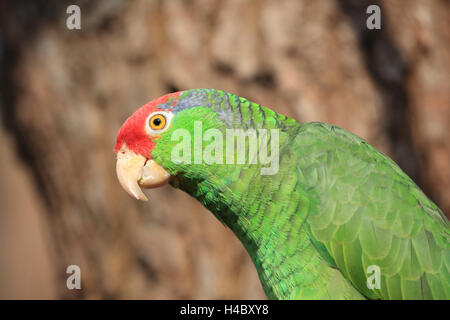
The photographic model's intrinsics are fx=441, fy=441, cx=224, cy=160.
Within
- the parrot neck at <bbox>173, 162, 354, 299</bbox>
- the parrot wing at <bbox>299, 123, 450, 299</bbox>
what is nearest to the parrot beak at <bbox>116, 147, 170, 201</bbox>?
the parrot neck at <bbox>173, 162, 354, 299</bbox>

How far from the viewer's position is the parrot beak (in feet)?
5.28

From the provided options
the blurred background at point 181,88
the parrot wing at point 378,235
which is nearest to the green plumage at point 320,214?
the parrot wing at point 378,235

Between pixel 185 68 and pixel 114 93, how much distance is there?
1.94 feet

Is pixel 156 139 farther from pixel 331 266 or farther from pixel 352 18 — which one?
pixel 352 18

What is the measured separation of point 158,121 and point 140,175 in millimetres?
210

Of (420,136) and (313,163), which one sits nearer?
(313,163)

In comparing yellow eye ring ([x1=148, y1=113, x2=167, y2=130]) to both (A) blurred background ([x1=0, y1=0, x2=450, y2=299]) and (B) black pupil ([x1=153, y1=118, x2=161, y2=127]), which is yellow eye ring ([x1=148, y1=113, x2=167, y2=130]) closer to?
(B) black pupil ([x1=153, y1=118, x2=161, y2=127])

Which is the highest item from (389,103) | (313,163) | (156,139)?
(389,103)

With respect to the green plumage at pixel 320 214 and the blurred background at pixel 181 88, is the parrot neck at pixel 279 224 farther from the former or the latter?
the blurred background at pixel 181 88

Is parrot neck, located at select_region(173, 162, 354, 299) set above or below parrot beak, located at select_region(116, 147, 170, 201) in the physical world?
below

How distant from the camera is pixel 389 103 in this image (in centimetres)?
288

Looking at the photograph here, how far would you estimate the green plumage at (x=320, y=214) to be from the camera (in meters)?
1.50

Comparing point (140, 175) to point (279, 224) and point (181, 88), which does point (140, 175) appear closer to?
point (279, 224)

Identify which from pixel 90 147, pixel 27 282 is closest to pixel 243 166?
pixel 90 147
